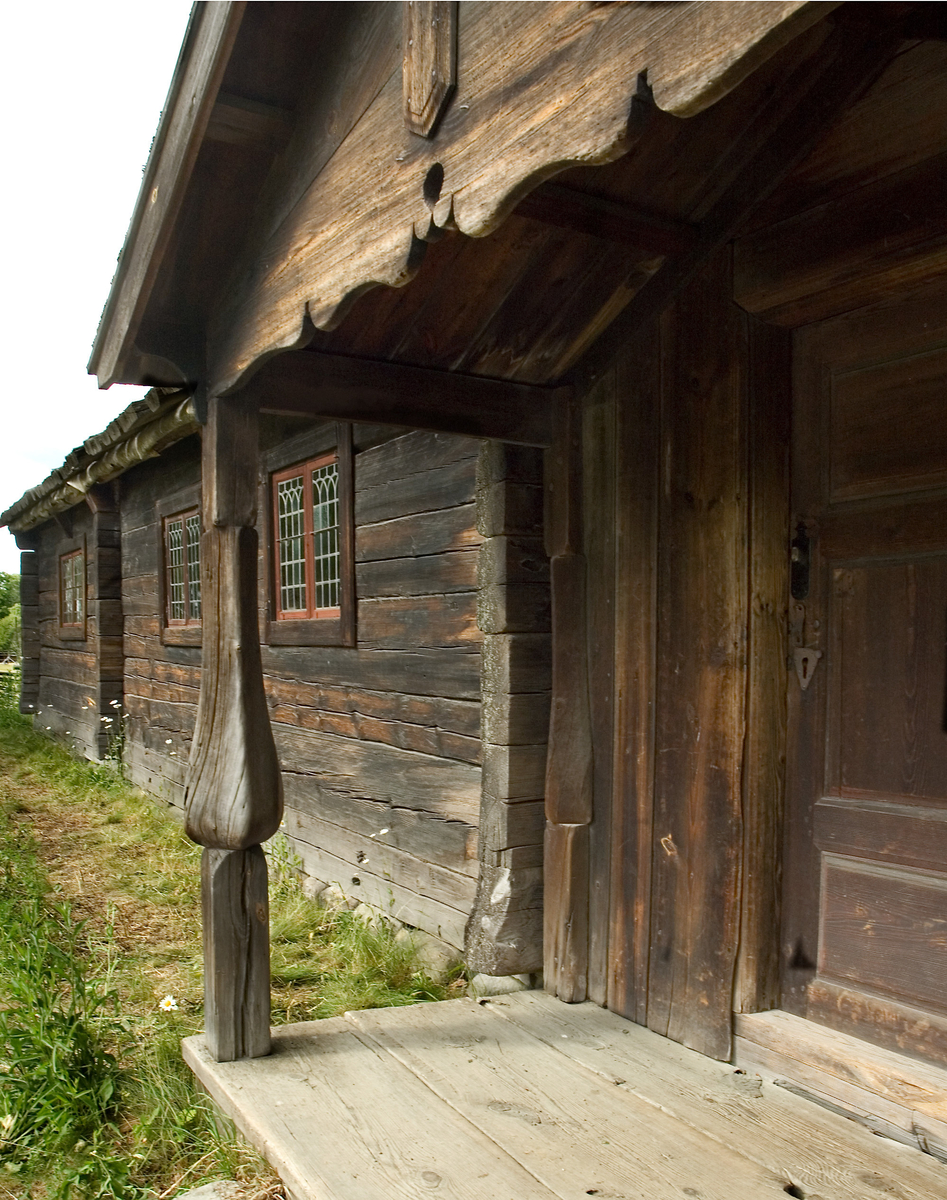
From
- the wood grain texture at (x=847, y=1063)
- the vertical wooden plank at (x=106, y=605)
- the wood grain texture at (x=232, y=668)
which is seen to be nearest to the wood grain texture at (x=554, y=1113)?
the wood grain texture at (x=847, y=1063)

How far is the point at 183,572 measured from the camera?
8570mm

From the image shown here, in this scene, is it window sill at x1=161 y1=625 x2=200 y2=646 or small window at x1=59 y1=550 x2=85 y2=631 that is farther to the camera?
small window at x1=59 y1=550 x2=85 y2=631

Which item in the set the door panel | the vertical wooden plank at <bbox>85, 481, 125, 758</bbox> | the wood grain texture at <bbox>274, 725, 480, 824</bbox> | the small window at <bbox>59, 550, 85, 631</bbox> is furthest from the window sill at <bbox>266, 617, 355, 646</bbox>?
the small window at <bbox>59, 550, 85, 631</bbox>

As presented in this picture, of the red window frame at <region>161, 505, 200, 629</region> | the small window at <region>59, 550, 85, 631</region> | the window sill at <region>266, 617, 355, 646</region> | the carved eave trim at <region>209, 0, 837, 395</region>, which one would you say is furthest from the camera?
the small window at <region>59, 550, 85, 631</region>

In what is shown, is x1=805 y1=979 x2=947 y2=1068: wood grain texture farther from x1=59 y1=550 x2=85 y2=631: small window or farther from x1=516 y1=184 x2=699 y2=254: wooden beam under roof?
x1=59 y1=550 x2=85 y2=631: small window

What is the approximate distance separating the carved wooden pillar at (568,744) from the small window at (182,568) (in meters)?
5.39

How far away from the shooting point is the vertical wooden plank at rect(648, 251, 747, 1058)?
8.93ft

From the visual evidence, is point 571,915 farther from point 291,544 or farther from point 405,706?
point 291,544

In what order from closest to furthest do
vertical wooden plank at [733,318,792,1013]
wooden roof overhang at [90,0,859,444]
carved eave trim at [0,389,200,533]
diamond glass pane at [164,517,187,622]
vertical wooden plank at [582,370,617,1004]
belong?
wooden roof overhang at [90,0,859,444], vertical wooden plank at [733,318,792,1013], vertical wooden plank at [582,370,617,1004], carved eave trim at [0,389,200,533], diamond glass pane at [164,517,187,622]

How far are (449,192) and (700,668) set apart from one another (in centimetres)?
156

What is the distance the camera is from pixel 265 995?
2959 mm

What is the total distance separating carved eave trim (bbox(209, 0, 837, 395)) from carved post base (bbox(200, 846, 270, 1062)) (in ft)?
5.02

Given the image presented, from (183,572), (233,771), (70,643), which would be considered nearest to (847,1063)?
(233,771)

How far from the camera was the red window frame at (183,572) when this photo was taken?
840cm
